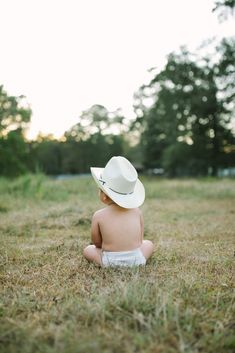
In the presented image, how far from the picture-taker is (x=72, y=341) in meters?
1.93

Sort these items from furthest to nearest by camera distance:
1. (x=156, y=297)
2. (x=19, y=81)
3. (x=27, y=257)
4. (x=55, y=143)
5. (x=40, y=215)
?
(x=55, y=143), (x=19, y=81), (x=40, y=215), (x=27, y=257), (x=156, y=297)

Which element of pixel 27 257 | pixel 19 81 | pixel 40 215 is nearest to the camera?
pixel 27 257

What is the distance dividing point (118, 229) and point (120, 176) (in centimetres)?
53

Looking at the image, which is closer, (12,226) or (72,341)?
(72,341)

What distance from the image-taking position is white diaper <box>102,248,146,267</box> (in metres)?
3.49

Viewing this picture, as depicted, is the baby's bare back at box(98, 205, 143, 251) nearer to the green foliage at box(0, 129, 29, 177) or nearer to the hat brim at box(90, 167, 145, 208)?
the hat brim at box(90, 167, 145, 208)

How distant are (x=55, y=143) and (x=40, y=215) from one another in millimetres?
51887

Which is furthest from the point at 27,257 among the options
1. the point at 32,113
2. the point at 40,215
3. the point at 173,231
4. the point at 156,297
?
the point at 32,113

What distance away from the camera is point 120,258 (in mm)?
3492

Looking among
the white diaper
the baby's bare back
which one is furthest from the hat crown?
the white diaper

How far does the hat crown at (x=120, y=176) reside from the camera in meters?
3.38

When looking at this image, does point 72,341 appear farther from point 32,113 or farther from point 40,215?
point 32,113

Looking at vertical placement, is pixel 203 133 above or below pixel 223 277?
above

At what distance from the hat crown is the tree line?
7787mm
